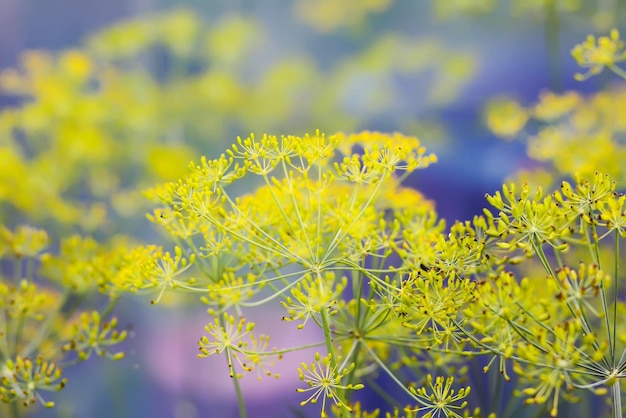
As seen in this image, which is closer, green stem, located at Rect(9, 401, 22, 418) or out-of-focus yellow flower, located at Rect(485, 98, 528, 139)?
green stem, located at Rect(9, 401, 22, 418)

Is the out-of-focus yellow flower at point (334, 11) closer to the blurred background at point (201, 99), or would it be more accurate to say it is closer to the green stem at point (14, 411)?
the blurred background at point (201, 99)

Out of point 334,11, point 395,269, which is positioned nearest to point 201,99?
point 334,11

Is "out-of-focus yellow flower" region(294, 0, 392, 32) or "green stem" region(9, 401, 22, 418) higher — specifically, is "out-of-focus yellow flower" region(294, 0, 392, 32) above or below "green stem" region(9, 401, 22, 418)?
above

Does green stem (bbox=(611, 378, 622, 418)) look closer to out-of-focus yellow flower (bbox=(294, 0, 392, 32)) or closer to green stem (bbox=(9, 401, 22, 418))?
green stem (bbox=(9, 401, 22, 418))

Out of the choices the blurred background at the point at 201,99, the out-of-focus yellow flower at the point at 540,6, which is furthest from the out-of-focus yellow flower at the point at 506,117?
the out-of-focus yellow flower at the point at 540,6

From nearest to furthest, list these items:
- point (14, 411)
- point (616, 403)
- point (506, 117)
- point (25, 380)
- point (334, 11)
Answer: point (616, 403)
point (25, 380)
point (14, 411)
point (506, 117)
point (334, 11)

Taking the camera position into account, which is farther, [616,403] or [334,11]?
[334,11]

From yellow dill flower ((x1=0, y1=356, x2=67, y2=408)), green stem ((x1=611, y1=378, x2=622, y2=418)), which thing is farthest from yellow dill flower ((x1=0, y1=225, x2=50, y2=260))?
green stem ((x1=611, y1=378, x2=622, y2=418))

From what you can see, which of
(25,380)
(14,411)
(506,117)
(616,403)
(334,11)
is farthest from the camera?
(334,11)

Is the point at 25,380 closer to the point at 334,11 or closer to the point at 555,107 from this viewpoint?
the point at 555,107
